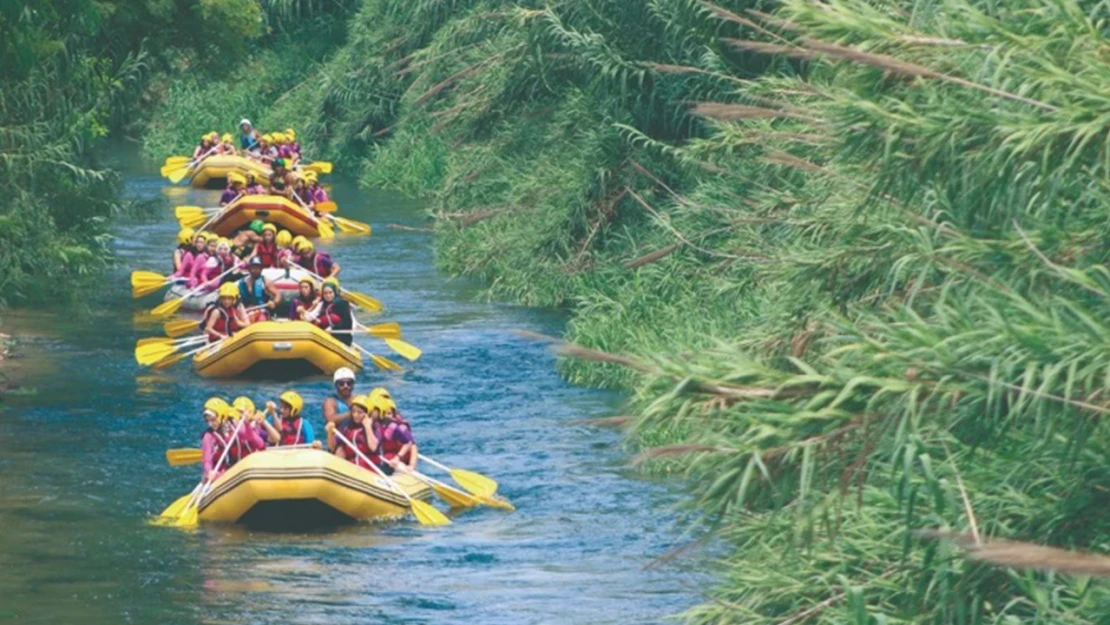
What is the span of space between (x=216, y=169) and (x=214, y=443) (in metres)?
24.6

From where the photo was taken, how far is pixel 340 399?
63.0ft

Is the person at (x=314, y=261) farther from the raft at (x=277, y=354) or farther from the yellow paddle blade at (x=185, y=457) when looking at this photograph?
the yellow paddle blade at (x=185, y=457)

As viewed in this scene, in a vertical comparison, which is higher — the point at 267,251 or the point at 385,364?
the point at 267,251

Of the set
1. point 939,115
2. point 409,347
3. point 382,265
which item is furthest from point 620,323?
point 939,115

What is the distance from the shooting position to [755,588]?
1109 cm

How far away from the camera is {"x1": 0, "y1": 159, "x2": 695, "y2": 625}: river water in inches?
565

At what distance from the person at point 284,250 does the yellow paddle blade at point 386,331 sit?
272 centimetres

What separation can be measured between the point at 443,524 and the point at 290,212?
17706 mm

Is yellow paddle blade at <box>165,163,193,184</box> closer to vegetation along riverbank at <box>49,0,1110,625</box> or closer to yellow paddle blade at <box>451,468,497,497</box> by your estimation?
A: yellow paddle blade at <box>451,468,497,497</box>

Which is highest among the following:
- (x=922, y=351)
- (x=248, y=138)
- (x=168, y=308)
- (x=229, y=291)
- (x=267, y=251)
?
(x=922, y=351)

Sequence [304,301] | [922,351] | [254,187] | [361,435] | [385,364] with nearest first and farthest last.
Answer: [922,351]
[361,435]
[385,364]
[304,301]
[254,187]

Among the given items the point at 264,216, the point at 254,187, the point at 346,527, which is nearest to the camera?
the point at 346,527

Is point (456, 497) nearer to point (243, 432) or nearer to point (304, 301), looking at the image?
point (243, 432)

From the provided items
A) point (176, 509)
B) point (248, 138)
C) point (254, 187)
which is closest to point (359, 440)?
point (176, 509)
